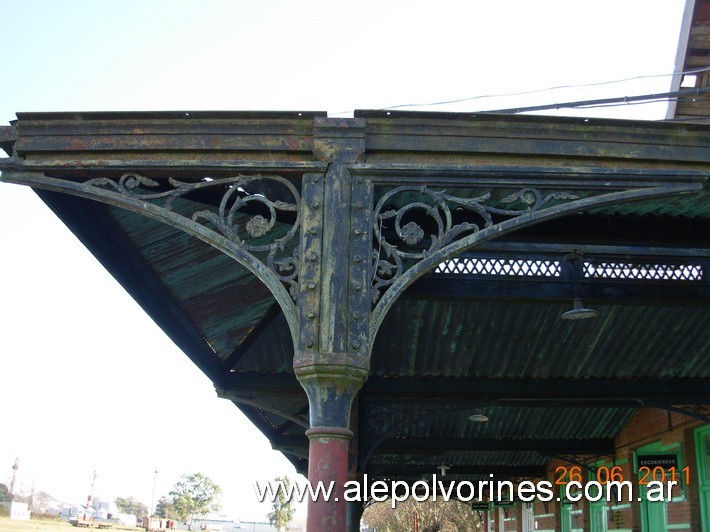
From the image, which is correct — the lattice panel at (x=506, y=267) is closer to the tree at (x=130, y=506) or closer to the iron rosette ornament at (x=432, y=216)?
the iron rosette ornament at (x=432, y=216)

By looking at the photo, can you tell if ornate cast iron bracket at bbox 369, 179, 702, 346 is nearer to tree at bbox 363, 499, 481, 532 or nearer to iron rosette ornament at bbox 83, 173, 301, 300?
iron rosette ornament at bbox 83, 173, 301, 300

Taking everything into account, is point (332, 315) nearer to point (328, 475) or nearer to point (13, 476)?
point (328, 475)

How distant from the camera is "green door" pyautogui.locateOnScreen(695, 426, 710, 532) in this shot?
13.5m

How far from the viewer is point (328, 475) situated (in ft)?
18.4

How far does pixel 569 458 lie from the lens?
65.2 feet

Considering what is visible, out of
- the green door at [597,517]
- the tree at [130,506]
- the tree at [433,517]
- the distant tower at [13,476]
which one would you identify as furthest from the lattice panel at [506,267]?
the tree at [130,506]

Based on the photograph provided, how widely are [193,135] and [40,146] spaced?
120 cm

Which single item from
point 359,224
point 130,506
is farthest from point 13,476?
point 359,224

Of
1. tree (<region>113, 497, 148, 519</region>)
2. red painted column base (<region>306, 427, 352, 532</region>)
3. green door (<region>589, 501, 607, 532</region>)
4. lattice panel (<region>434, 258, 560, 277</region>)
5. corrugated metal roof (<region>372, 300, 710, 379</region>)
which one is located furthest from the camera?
tree (<region>113, 497, 148, 519</region>)

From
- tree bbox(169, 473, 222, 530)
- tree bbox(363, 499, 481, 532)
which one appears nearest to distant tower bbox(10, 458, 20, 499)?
tree bbox(169, 473, 222, 530)

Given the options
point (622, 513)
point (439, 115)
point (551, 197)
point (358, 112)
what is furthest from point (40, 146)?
point (622, 513)

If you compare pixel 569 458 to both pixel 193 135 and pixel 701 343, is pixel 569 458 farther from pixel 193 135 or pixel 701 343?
pixel 193 135

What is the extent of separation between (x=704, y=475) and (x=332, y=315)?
9.96 m

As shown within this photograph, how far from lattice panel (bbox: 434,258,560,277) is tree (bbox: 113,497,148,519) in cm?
10787
